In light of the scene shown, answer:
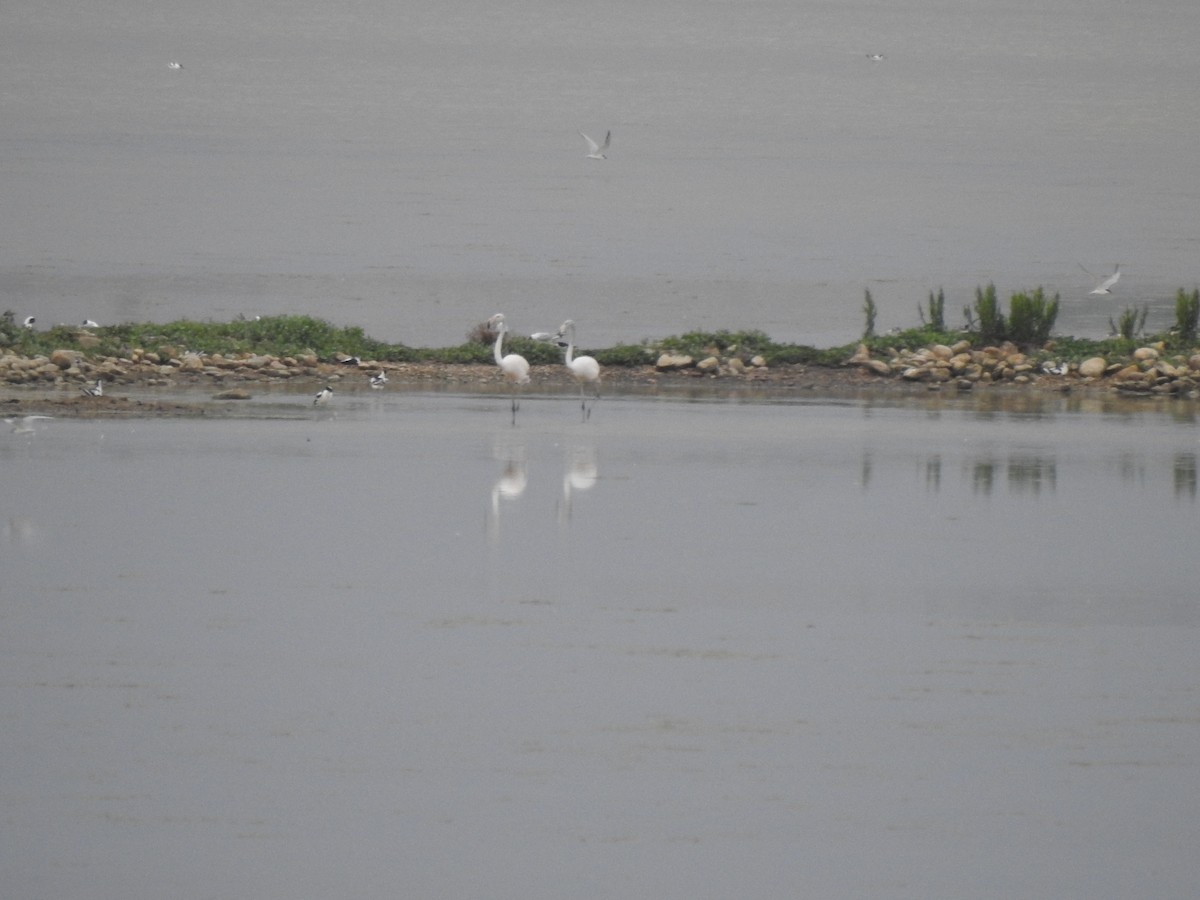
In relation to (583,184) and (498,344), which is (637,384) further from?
(583,184)

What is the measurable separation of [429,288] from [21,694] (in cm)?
2270

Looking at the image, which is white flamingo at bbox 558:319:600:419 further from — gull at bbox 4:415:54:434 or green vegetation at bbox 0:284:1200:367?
gull at bbox 4:415:54:434

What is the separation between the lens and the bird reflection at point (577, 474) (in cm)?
1301

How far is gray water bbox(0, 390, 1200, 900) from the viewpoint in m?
7.02

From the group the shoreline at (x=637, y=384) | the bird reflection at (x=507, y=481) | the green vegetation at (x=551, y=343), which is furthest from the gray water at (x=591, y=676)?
the green vegetation at (x=551, y=343)

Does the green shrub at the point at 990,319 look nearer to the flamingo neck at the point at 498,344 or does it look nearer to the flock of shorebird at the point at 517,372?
the flock of shorebird at the point at 517,372

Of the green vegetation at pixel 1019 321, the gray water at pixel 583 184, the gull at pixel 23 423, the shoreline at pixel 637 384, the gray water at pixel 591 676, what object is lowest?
the gray water at pixel 591 676

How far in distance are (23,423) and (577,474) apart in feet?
15.3

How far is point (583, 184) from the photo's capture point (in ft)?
177

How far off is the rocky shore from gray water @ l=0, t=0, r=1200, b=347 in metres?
3.72

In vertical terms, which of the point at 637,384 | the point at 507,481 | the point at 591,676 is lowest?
the point at 591,676

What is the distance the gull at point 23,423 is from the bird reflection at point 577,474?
414cm

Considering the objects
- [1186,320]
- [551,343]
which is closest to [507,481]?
[551,343]

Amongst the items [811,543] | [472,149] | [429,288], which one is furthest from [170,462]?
[472,149]
